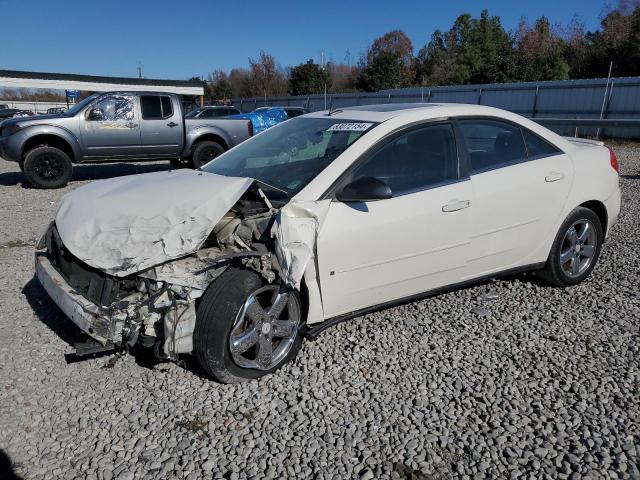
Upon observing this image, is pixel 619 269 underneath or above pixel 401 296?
underneath

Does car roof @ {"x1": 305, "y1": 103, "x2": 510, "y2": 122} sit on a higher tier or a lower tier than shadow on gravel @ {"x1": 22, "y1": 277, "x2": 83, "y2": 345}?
higher

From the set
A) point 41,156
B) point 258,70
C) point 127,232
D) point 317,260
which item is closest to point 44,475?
point 127,232

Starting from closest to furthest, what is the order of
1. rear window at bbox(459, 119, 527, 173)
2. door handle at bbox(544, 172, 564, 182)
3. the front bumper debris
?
the front bumper debris < rear window at bbox(459, 119, 527, 173) < door handle at bbox(544, 172, 564, 182)

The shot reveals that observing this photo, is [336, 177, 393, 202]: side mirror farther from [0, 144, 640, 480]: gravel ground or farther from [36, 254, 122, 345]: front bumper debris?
[36, 254, 122, 345]: front bumper debris

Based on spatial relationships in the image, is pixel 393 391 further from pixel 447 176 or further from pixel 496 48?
pixel 496 48

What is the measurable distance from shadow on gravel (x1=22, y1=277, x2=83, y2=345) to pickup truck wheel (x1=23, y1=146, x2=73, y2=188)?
6.18 m

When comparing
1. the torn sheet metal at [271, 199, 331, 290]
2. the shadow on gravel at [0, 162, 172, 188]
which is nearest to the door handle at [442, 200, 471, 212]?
the torn sheet metal at [271, 199, 331, 290]

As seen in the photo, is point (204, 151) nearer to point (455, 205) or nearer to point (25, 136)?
point (25, 136)

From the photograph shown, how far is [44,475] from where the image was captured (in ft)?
7.89

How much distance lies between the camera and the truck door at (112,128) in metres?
10.6

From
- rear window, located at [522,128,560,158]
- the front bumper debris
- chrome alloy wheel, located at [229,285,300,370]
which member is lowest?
chrome alloy wheel, located at [229,285,300,370]

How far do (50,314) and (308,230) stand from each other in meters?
2.45

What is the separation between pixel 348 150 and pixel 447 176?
789 mm

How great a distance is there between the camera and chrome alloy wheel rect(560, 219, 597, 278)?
14.6 ft
